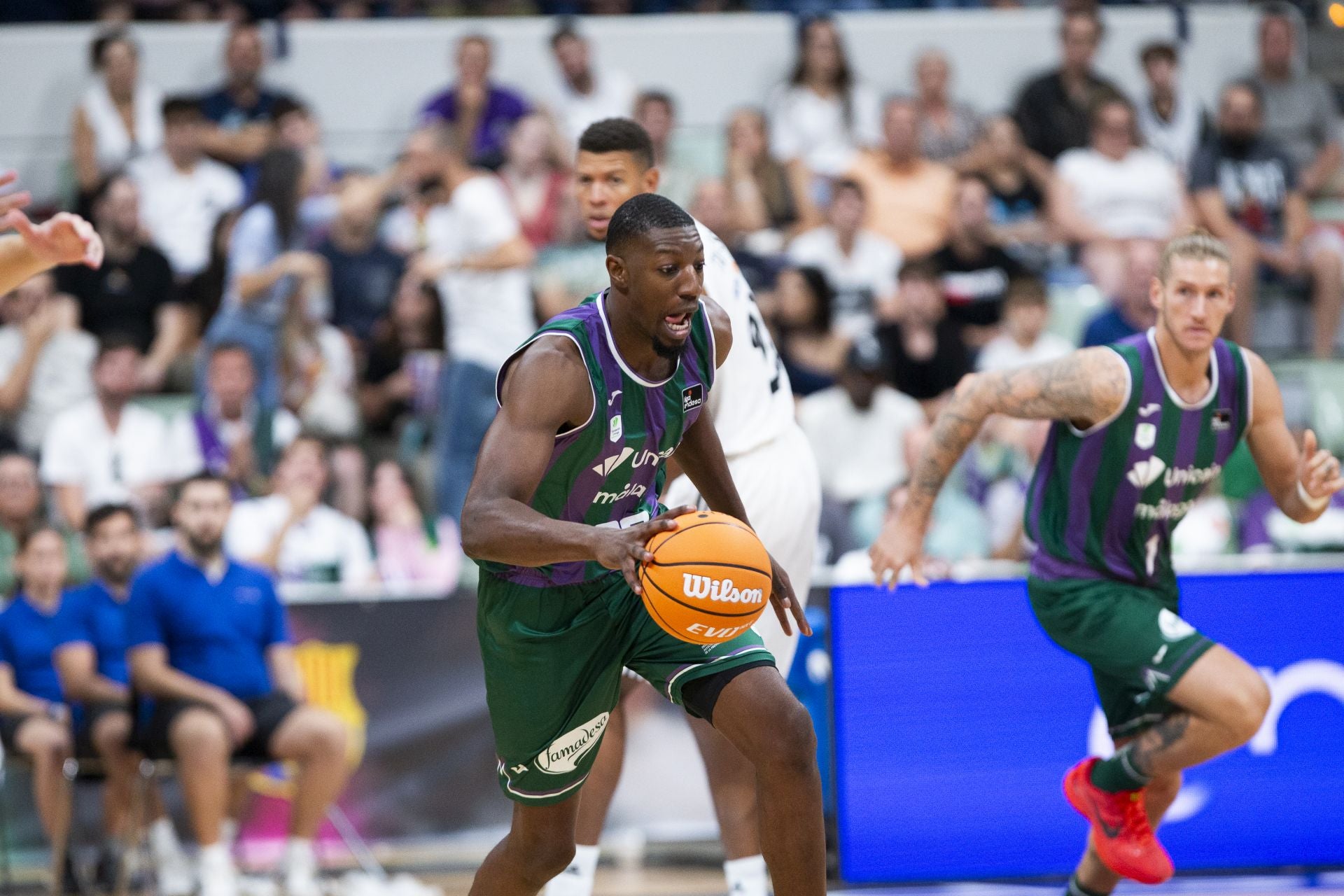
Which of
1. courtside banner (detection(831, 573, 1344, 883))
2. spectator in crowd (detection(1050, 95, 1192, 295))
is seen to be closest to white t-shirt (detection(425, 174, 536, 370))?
courtside banner (detection(831, 573, 1344, 883))

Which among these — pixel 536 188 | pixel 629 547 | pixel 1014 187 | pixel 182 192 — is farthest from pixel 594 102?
pixel 629 547

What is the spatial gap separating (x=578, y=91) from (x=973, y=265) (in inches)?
124

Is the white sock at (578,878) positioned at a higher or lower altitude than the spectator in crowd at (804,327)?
lower

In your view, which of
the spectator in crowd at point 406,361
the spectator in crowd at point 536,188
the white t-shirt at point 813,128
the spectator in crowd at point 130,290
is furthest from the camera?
the white t-shirt at point 813,128

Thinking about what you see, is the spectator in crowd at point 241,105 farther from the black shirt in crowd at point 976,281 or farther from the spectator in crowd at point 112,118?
the black shirt in crowd at point 976,281

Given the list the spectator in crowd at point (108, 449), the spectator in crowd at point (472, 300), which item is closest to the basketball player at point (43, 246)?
the spectator in crowd at point (472, 300)

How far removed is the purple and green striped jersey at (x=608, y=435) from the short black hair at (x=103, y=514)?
4.50 meters

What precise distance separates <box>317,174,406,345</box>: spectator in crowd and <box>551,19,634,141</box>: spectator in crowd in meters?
1.70

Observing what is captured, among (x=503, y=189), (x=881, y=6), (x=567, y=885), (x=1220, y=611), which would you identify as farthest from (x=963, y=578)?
(x=881, y=6)

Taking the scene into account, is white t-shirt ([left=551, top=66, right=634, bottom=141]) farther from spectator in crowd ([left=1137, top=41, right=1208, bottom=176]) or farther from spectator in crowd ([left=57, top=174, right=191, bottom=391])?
spectator in crowd ([left=1137, top=41, right=1208, bottom=176])

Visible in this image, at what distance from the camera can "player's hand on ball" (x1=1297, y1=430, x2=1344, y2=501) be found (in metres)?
5.47

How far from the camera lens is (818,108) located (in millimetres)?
11641

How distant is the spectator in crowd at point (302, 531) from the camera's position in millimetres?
8836

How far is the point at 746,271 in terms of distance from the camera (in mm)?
10312
